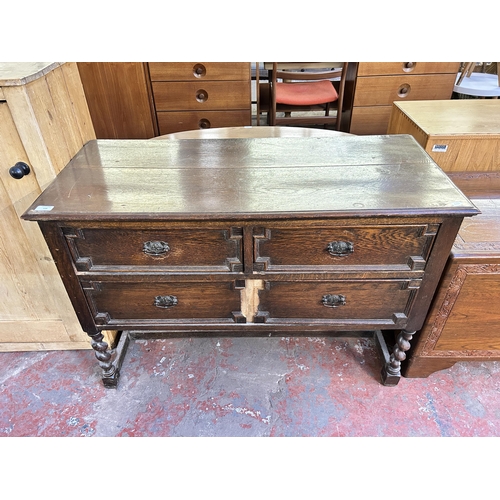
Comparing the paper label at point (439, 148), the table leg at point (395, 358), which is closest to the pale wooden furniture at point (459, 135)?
the paper label at point (439, 148)

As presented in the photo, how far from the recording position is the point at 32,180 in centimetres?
124

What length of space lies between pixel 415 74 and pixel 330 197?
7.01 ft

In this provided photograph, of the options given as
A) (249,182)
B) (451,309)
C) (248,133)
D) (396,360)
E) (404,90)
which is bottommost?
(396,360)

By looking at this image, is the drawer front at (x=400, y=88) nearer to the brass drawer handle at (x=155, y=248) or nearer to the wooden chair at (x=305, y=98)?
the wooden chair at (x=305, y=98)

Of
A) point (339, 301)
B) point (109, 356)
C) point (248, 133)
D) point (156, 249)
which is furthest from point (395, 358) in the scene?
point (248, 133)

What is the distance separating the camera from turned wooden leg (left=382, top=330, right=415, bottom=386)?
135 cm

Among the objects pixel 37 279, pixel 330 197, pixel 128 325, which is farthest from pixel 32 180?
pixel 330 197

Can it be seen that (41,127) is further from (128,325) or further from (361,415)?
(361,415)

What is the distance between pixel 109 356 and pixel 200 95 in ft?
6.36

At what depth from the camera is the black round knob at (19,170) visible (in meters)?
1.19

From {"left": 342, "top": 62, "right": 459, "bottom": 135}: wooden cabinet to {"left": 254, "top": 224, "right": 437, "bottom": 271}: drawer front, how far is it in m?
1.98

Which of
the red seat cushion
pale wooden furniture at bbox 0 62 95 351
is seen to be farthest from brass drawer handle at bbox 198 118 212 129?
pale wooden furniture at bbox 0 62 95 351

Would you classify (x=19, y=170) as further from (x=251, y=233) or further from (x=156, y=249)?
(x=251, y=233)

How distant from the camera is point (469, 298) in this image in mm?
1262
